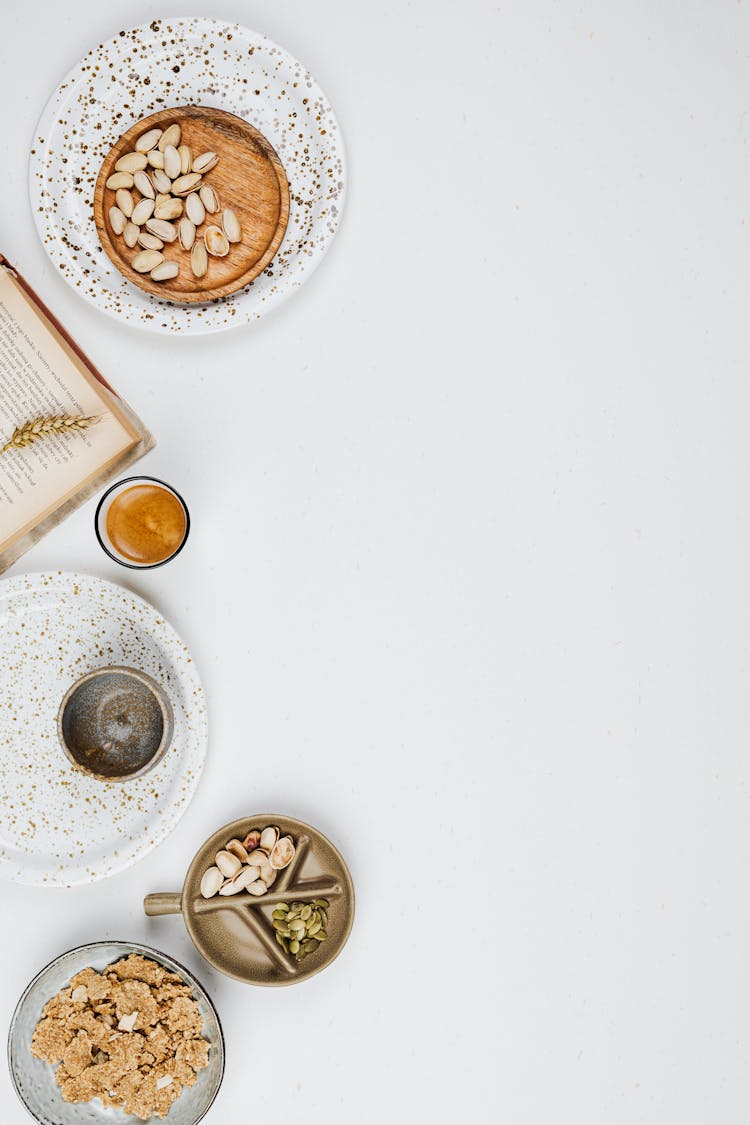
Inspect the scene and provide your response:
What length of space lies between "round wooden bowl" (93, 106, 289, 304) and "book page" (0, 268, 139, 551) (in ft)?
0.43

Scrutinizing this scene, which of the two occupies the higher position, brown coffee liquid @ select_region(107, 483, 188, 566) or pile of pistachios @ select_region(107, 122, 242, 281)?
pile of pistachios @ select_region(107, 122, 242, 281)

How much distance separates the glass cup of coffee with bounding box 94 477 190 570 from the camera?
1071 millimetres

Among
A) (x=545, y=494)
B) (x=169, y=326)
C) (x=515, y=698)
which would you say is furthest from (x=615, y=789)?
(x=169, y=326)

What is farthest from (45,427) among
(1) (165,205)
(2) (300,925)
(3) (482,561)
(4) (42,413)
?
(2) (300,925)

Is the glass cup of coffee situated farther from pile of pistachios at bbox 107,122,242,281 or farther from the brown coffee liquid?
pile of pistachios at bbox 107,122,242,281

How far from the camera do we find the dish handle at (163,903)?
109cm

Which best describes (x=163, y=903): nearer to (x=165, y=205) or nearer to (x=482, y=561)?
(x=482, y=561)

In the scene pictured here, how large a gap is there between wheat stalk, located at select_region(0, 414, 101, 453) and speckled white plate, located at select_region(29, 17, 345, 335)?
0.13 meters

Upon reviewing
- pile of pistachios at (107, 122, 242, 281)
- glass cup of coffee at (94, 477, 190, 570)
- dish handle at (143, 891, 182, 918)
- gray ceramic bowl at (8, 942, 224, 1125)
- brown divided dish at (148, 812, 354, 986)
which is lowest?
gray ceramic bowl at (8, 942, 224, 1125)

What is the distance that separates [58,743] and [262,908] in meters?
0.32

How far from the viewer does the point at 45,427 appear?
105cm

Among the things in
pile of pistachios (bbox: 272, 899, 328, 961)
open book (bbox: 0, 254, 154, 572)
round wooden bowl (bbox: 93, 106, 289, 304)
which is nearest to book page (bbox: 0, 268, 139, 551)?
open book (bbox: 0, 254, 154, 572)

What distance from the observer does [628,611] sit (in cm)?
116

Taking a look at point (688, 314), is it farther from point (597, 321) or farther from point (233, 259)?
point (233, 259)
